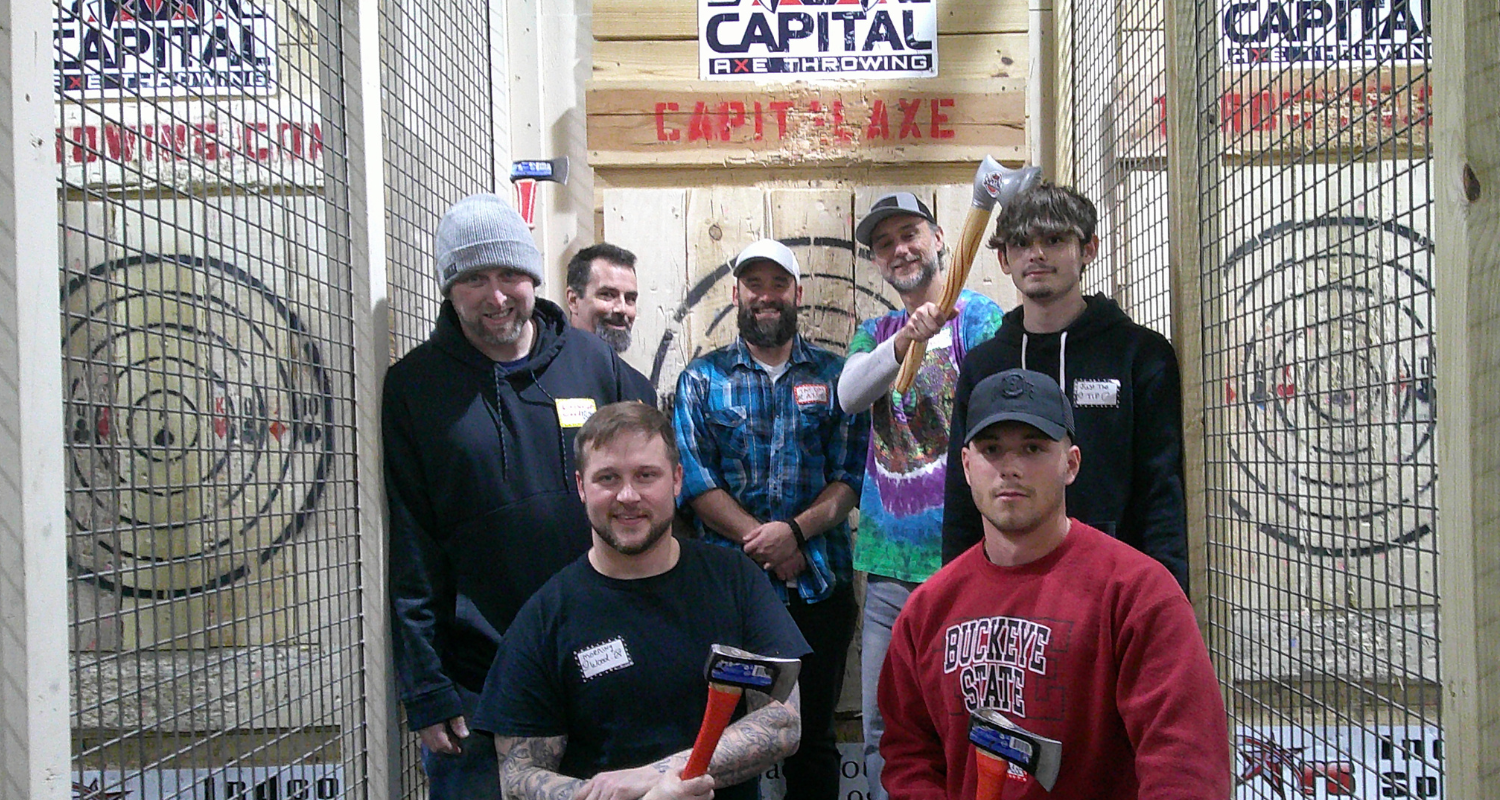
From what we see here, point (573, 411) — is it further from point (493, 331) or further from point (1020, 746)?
point (1020, 746)

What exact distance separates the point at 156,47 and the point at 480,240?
76cm

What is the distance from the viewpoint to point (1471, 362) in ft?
4.75

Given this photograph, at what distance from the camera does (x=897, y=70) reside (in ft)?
12.5

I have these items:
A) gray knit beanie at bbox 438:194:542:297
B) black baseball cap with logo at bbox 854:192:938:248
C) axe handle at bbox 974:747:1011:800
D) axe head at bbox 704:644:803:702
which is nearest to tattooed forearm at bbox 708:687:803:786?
axe head at bbox 704:644:803:702

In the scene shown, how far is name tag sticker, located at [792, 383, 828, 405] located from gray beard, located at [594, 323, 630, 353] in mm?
660

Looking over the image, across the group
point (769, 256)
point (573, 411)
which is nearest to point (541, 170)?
point (769, 256)

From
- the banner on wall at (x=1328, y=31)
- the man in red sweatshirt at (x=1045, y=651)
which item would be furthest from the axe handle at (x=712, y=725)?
the banner on wall at (x=1328, y=31)

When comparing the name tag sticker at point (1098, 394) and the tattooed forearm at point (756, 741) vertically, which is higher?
the name tag sticker at point (1098, 394)

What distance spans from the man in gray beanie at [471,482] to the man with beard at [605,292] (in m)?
0.75

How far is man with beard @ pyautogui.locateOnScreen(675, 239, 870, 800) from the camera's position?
2881mm

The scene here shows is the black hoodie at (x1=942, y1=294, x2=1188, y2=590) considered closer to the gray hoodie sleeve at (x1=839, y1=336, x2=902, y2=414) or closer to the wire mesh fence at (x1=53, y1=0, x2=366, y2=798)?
the gray hoodie sleeve at (x1=839, y1=336, x2=902, y2=414)

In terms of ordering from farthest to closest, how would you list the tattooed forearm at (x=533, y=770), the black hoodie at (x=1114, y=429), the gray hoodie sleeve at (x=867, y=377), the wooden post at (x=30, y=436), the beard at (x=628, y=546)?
the gray hoodie sleeve at (x=867, y=377), the black hoodie at (x=1114, y=429), the beard at (x=628, y=546), the tattooed forearm at (x=533, y=770), the wooden post at (x=30, y=436)

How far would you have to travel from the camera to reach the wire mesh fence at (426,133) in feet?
9.17

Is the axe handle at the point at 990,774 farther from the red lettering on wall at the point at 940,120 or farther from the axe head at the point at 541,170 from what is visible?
the red lettering on wall at the point at 940,120
